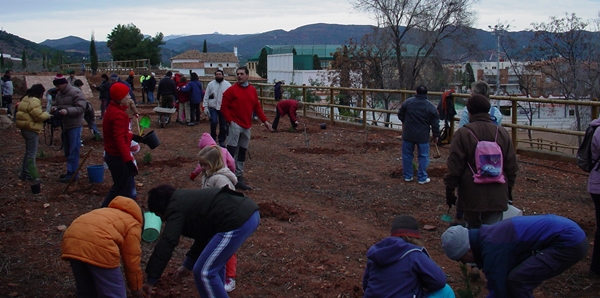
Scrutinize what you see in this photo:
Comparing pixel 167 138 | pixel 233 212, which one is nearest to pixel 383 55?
pixel 167 138

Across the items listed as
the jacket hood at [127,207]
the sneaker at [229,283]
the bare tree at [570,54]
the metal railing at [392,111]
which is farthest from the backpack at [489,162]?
the bare tree at [570,54]

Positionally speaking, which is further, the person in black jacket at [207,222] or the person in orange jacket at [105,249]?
the person in black jacket at [207,222]

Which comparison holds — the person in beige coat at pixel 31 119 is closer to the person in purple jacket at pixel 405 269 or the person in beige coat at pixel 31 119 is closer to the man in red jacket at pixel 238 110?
the man in red jacket at pixel 238 110

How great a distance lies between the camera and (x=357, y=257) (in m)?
6.00

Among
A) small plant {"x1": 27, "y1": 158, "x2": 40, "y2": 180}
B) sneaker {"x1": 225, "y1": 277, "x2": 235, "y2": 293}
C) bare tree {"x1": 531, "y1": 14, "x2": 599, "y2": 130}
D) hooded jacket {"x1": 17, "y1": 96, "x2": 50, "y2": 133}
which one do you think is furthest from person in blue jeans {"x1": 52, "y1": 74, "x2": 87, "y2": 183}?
bare tree {"x1": 531, "y1": 14, "x2": 599, "y2": 130}

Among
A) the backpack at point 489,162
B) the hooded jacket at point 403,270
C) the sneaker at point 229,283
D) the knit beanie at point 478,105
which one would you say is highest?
the knit beanie at point 478,105

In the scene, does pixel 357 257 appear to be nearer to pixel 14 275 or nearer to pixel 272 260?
pixel 272 260

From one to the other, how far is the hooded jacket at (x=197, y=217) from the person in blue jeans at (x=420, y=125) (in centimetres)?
526

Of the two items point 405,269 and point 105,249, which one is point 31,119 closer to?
point 105,249

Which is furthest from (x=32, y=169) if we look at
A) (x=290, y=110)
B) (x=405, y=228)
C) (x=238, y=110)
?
(x=290, y=110)

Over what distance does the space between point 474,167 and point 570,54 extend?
26.9m

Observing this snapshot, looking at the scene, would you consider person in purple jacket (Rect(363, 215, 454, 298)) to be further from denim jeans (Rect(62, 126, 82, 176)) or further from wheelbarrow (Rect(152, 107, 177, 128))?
wheelbarrow (Rect(152, 107, 177, 128))

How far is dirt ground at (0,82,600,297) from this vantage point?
540cm

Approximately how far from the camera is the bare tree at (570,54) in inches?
1109
